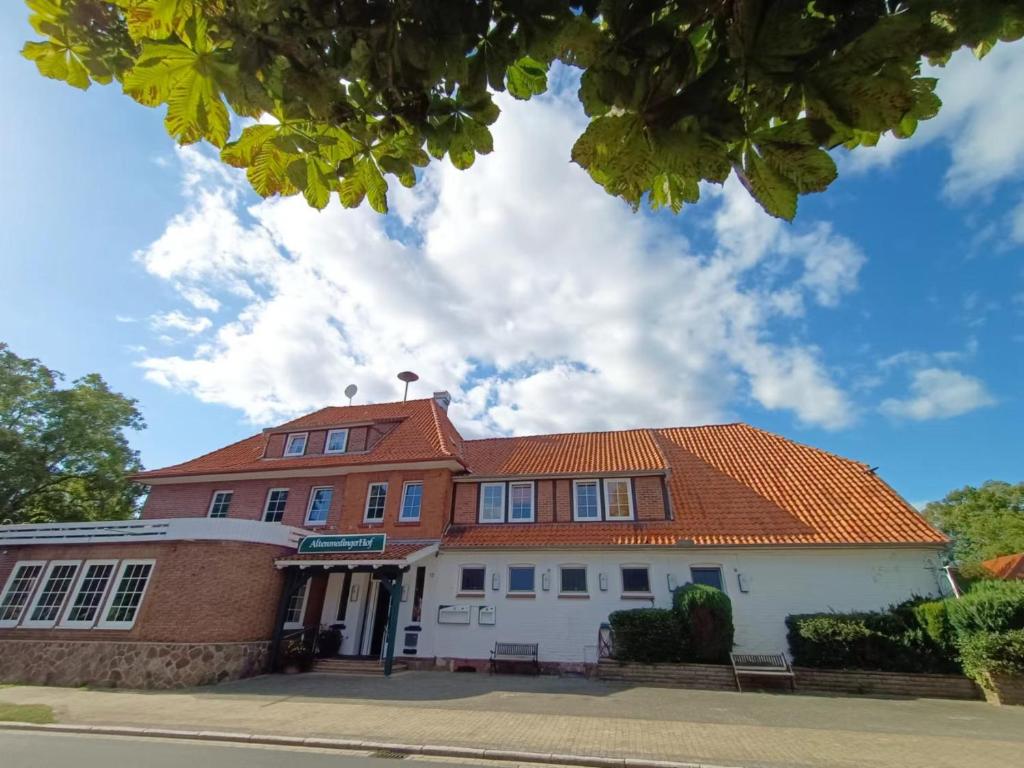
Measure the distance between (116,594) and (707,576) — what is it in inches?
682

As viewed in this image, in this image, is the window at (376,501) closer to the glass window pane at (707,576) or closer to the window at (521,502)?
the window at (521,502)

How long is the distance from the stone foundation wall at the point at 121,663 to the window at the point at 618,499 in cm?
1213

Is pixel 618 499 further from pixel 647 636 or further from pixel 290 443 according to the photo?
pixel 290 443

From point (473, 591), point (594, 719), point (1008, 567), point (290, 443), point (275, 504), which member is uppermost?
point (290, 443)

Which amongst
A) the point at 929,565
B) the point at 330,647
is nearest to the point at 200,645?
the point at 330,647

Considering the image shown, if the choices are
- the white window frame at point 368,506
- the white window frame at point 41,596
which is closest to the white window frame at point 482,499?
the white window frame at point 368,506

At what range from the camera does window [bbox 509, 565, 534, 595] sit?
16.6 m

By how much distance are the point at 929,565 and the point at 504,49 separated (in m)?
17.9

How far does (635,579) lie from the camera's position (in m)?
15.9

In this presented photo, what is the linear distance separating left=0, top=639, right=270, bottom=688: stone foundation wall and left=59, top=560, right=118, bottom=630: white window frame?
1.41 feet

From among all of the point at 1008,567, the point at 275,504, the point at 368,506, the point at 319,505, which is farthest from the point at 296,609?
the point at 1008,567

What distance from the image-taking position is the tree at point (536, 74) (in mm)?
1369

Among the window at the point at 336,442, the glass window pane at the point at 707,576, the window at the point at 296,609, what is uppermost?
the window at the point at 336,442

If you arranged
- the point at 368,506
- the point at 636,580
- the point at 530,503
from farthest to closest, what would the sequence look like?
the point at 368,506 < the point at 530,503 < the point at 636,580
